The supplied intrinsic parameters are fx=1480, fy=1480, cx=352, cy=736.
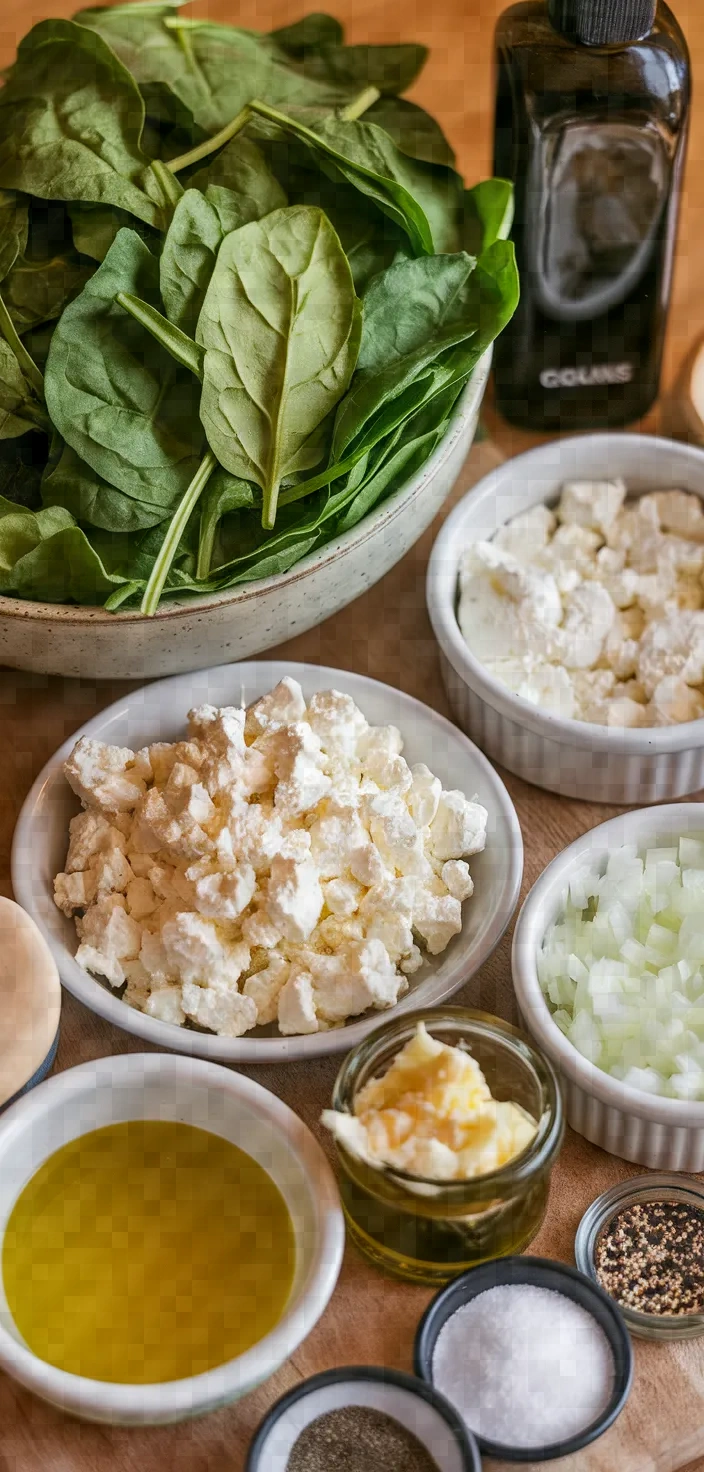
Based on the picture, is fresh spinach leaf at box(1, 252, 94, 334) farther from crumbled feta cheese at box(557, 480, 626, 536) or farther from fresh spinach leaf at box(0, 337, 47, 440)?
crumbled feta cheese at box(557, 480, 626, 536)

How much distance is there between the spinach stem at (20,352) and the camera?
112cm

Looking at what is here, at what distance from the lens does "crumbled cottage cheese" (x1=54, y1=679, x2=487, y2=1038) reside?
97cm

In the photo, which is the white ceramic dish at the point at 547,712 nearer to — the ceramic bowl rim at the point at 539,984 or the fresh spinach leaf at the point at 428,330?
the ceramic bowl rim at the point at 539,984

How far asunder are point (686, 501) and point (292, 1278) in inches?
28.8

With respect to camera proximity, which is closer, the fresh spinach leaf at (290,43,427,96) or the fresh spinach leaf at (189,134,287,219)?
the fresh spinach leaf at (189,134,287,219)

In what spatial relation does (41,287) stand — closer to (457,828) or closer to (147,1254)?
(457,828)

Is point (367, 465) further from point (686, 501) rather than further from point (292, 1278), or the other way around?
point (292, 1278)

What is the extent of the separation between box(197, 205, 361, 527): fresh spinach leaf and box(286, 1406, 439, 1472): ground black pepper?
0.60m

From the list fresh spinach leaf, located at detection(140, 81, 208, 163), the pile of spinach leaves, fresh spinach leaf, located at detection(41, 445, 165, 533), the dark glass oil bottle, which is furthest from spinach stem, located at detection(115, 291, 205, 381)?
the dark glass oil bottle

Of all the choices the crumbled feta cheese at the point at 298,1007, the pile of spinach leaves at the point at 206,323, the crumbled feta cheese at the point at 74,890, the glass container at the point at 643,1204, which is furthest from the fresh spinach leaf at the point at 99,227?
the glass container at the point at 643,1204

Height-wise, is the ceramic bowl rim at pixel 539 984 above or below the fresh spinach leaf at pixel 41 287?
below

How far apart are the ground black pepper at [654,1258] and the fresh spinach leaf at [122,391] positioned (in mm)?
599

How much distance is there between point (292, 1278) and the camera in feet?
2.83

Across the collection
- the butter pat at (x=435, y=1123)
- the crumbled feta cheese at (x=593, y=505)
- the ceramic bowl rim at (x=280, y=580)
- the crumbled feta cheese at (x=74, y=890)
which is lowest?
the crumbled feta cheese at (x=74, y=890)
